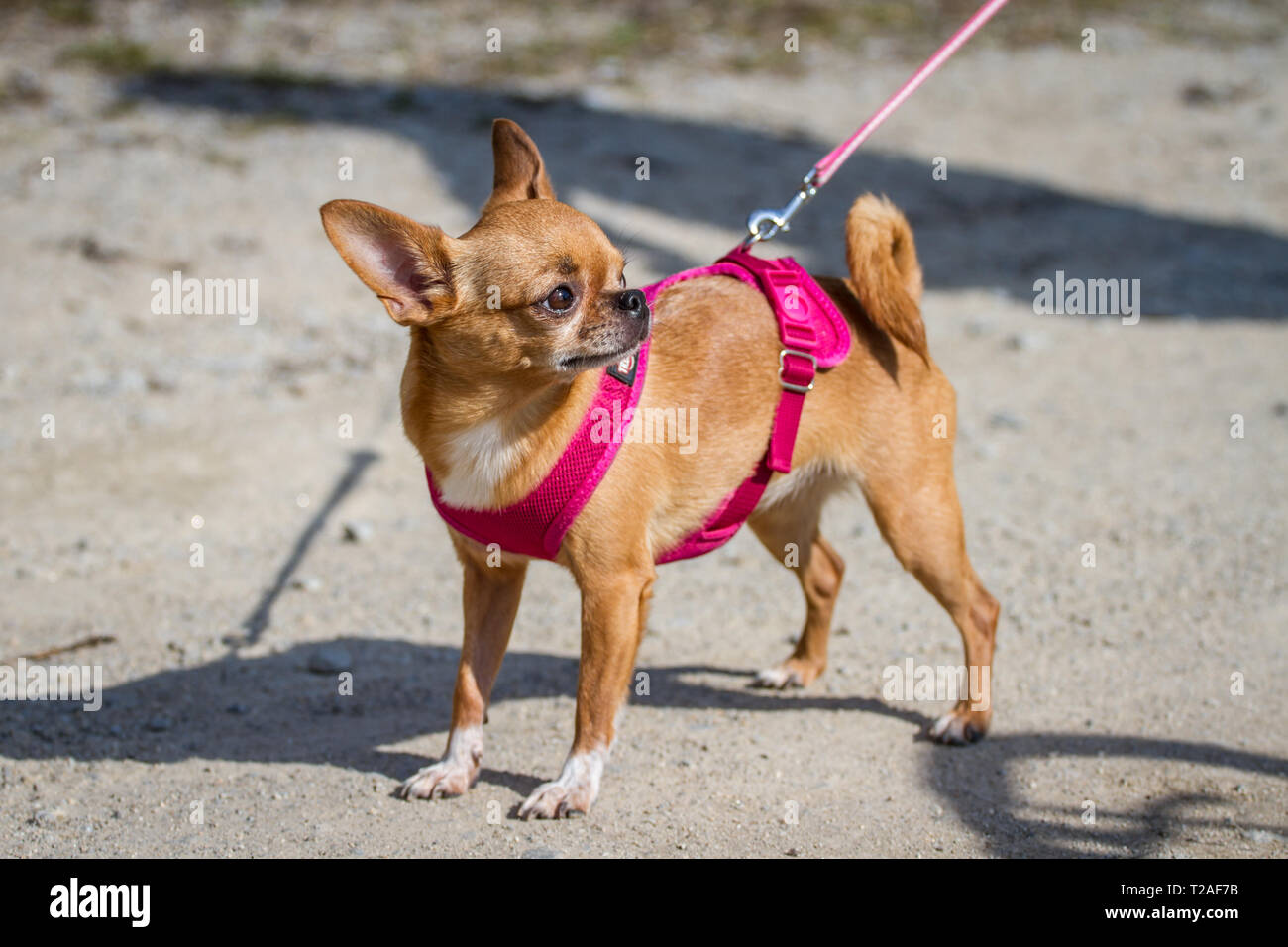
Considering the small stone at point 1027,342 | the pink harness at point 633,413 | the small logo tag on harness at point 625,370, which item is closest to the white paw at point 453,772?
the pink harness at point 633,413

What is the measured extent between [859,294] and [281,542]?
10.2 ft

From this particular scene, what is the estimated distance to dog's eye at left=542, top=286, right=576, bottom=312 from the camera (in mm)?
3334

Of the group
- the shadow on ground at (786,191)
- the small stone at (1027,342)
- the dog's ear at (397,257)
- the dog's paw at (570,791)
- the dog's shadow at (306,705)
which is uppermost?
the shadow on ground at (786,191)

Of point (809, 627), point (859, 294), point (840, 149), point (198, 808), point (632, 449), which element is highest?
point (840, 149)

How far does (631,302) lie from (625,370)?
1.01 feet

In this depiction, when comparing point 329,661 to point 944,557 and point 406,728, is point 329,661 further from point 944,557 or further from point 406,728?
point 944,557

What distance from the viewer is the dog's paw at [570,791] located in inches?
142

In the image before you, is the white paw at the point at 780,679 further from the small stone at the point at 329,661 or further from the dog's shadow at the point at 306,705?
the small stone at the point at 329,661

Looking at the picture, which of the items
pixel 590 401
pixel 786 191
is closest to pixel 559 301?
pixel 590 401

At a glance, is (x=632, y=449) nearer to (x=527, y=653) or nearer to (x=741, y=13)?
(x=527, y=653)

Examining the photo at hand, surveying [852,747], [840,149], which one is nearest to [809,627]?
[852,747]

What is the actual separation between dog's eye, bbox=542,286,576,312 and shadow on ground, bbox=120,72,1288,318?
569cm

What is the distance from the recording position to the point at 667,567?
5.73m

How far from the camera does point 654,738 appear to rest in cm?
425
